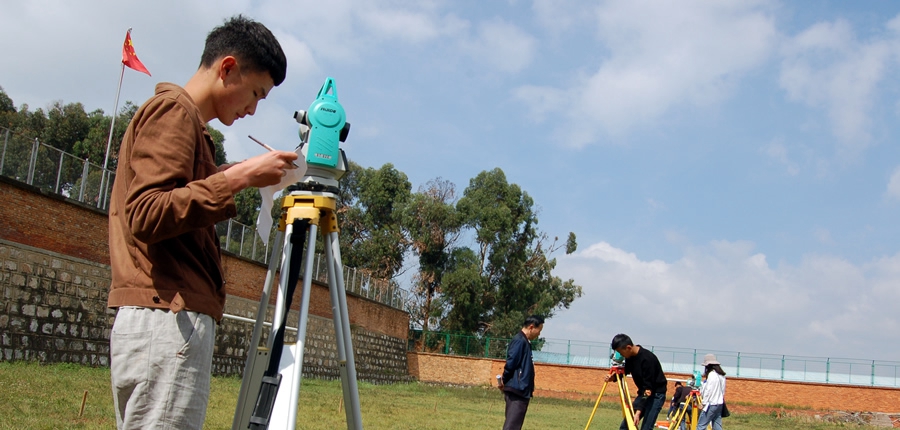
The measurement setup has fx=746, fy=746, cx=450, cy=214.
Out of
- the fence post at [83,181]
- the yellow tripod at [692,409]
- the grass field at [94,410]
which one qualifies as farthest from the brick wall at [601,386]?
the fence post at [83,181]

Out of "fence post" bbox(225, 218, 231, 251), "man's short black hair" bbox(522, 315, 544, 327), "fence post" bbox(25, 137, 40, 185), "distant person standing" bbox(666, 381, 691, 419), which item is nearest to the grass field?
"distant person standing" bbox(666, 381, 691, 419)

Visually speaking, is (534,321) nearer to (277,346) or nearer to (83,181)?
(277,346)

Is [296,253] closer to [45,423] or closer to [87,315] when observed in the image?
[45,423]

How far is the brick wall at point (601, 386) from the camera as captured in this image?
27984 millimetres

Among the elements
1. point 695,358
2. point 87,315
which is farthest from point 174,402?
point 695,358

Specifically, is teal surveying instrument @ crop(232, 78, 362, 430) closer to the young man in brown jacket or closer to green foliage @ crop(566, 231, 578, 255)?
the young man in brown jacket

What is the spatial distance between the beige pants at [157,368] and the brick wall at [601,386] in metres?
24.9

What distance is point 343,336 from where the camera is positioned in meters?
2.63

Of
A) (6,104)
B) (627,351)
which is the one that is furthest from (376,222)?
(627,351)

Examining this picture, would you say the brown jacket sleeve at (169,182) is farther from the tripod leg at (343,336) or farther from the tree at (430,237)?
the tree at (430,237)

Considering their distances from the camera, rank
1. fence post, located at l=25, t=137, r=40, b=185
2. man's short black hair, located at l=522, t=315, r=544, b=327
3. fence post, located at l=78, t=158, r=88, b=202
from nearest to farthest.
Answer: man's short black hair, located at l=522, t=315, r=544, b=327 → fence post, located at l=25, t=137, r=40, b=185 → fence post, located at l=78, t=158, r=88, b=202

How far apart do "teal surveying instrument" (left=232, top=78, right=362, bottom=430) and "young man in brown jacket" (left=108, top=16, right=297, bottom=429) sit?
Answer: 45cm

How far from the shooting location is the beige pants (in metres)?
1.73

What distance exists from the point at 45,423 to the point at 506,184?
36181mm
